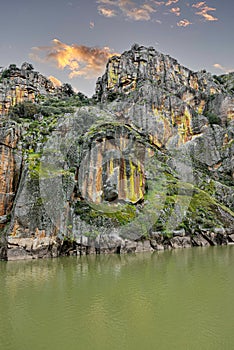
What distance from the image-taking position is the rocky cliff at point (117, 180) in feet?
105

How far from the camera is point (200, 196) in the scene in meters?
45.7

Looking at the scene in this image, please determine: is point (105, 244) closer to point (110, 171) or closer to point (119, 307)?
point (110, 171)

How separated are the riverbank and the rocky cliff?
0.34 feet

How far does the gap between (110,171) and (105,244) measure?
10.4 m

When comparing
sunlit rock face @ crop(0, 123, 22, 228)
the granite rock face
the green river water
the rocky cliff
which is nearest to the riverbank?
the rocky cliff

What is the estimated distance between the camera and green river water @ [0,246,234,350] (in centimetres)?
1011

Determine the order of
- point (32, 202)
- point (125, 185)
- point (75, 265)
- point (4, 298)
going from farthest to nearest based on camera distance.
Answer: point (125, 185) → point (32, 202) → point (75, 265) → point (4, 298)

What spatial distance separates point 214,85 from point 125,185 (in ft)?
175

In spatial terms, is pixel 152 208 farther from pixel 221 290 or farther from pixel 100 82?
pixel 100 82

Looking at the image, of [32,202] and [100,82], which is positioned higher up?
[100,82]

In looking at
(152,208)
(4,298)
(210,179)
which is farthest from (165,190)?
(4,298)

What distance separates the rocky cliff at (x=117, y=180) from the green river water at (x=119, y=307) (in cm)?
821

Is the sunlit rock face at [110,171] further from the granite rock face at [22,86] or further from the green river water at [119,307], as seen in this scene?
the granite rock face at [22,86]

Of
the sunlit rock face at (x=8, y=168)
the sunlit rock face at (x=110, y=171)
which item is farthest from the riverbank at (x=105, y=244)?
the sunlit rock face at (x=110, y=171)
